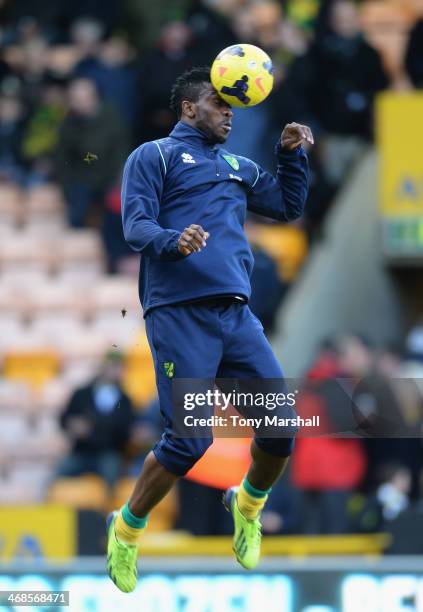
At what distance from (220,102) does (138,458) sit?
5276 mm

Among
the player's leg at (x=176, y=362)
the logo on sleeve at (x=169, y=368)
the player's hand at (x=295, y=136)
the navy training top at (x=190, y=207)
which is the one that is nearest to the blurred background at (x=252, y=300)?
the player's leg at (x=176, y=362)

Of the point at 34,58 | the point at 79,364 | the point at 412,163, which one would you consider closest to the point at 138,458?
the point at 79,364

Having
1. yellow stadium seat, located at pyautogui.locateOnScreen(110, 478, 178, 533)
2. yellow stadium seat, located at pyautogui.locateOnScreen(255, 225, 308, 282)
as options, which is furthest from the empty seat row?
yellow stadium seat, located at pyautogui.locateOnScreen(110, 478, 178, 533)

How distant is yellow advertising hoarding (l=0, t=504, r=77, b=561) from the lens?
11953 mm

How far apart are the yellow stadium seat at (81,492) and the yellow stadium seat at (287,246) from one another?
6.89 feet

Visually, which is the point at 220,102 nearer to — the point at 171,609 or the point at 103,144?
the point at 171,609

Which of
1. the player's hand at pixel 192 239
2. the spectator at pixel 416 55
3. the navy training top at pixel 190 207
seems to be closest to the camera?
the player's hand at pixel 192 239

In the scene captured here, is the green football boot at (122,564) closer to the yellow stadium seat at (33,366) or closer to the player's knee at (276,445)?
the player's knee at (276,445)

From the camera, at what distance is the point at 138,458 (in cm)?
1268

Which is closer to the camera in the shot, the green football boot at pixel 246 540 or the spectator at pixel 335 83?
the green football boot at pixel 246 540

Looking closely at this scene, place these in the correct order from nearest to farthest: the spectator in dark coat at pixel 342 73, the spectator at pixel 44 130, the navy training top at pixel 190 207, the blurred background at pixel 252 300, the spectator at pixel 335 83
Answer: the navy training top at pixel 190 207, the blurred background at pixel 252 300, the spectator at pixel 335 83, the spectator in dark coat at pixel 342 73, the spectator at pixel 44 130

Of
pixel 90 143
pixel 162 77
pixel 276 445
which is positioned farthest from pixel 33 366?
pixel 276 445

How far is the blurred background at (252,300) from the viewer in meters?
11.2

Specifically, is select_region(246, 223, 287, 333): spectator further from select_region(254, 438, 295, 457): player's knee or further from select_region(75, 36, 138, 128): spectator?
select_region(254, 438, 295, 457): player's knee
